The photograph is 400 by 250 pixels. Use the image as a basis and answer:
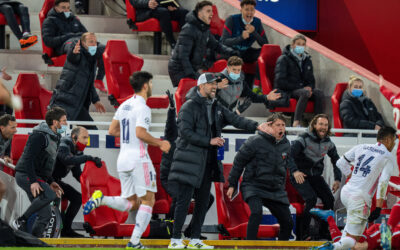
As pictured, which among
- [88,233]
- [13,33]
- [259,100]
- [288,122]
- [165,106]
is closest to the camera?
[88,233]

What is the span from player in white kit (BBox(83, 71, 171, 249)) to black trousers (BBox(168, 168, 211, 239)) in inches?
16.3

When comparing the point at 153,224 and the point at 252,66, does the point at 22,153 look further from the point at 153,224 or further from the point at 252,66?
the point at 252,66

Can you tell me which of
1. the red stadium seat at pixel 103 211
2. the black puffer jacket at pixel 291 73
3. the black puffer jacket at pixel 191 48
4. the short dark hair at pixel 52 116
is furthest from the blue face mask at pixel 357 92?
the short dark hair at pixel 52 116

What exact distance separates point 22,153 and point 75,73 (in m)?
2.00

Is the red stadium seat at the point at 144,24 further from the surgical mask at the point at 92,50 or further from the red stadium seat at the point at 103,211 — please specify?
the red stadium seat at the point at 103,211

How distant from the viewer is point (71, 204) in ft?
30.9

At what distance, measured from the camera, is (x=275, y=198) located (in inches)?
349

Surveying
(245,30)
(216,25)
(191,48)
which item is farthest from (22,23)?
(245,30)

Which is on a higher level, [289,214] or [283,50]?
[283,50]

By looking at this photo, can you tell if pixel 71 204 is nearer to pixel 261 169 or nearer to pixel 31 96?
pixel 261 169

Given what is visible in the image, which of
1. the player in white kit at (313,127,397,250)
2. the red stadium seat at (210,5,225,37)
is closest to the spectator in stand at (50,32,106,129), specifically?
the red stadium seat at (210,5,225,37)

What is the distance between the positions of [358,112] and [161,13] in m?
3.19

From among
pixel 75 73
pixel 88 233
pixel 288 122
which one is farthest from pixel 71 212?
pixel 288 122

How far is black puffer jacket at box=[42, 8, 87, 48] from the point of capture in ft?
38.6
